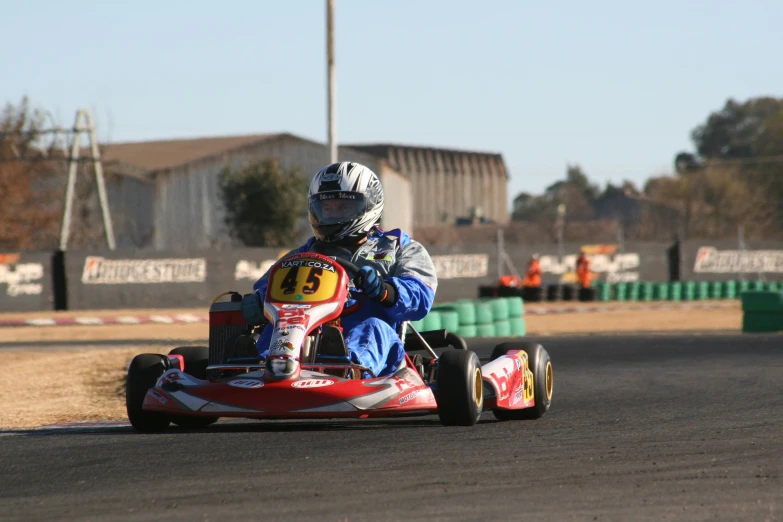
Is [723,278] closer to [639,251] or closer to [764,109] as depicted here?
[639,251]

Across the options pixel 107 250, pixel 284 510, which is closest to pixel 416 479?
pixel 284 510

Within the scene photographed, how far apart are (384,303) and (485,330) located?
1026 centimetres

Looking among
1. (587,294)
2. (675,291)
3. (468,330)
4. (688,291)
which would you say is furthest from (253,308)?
(688,291)

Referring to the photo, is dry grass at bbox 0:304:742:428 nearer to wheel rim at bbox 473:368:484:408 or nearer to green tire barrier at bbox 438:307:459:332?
wheel rim at bbox 473:368:484:408

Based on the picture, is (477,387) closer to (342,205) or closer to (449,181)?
(342,205)

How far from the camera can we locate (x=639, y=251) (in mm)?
32688

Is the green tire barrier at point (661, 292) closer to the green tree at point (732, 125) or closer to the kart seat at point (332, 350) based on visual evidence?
the kart seat at point (332, 350)

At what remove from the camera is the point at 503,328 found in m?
17.2

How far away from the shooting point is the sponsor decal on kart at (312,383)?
5.72 m

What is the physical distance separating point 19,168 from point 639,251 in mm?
23000

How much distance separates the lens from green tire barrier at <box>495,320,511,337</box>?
669 inches

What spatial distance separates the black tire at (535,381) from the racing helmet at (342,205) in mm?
1055

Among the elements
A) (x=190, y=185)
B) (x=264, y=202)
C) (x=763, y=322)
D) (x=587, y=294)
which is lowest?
(x=763, y=322)

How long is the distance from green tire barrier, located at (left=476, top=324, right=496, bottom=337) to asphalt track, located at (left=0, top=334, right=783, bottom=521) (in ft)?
29.5
